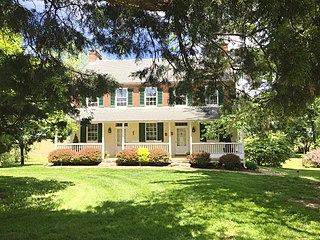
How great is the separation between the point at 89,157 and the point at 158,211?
13183mm

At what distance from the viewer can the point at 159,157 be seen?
19.4 metres

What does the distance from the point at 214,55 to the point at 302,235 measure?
12.3 feet

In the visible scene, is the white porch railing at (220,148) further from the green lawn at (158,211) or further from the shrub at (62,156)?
the shrub at (62,156)

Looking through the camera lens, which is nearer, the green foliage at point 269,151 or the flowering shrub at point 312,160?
the green foliage at point 269,151

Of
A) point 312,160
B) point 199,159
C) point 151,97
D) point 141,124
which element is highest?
point 151,97

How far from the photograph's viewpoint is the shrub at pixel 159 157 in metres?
19.5

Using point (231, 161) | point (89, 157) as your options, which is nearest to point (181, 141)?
point (231, 161)

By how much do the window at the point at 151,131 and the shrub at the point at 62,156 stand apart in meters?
5.40

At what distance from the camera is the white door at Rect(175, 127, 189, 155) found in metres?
22.7

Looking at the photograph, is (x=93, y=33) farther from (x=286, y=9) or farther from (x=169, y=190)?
(x=169, y=190)

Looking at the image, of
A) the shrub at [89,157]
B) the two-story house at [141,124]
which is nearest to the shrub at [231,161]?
the two-story house at [141,124]

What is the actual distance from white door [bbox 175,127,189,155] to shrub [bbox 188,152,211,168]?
3.31m

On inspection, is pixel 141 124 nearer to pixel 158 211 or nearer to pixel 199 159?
pixel 199 159

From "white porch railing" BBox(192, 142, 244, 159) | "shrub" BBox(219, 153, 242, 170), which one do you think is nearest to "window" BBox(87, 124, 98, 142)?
"white porch railing" BBox(192, 142, 244, 159)
